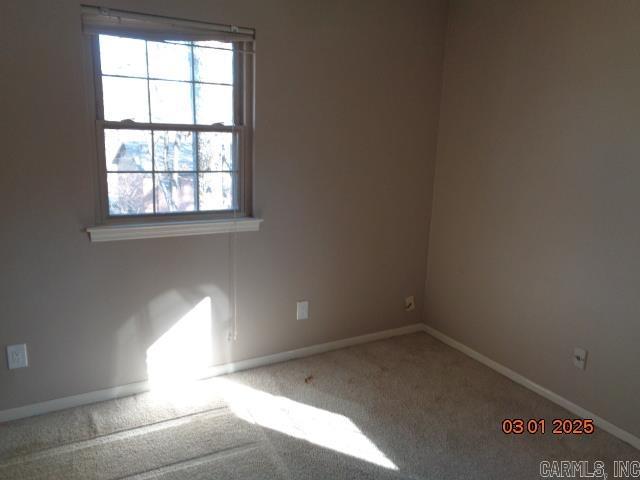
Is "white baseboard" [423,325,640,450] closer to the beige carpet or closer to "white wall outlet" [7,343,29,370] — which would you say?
the beige carpet

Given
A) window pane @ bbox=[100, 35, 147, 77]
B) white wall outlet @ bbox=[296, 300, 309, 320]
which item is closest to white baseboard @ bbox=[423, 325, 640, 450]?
white wall outlet @ bbox=[296, 300, 309, 320]

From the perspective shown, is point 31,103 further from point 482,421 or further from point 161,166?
point 482,421

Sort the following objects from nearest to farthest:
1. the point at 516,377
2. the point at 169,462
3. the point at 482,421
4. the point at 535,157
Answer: the point at 169,462
the point at 482,421
the point at 535,157
the point at 516,377

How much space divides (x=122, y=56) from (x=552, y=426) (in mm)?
2834

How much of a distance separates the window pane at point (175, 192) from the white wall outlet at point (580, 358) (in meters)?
2.20

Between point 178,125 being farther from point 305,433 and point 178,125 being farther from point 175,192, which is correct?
point 305,433

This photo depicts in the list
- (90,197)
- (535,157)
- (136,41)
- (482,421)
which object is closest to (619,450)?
(482,421)

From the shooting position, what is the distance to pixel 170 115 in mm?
2496

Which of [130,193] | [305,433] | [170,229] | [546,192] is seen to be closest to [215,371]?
[305,433]

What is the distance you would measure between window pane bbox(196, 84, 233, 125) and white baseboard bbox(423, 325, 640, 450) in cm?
209

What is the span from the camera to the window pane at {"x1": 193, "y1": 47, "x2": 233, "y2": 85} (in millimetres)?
2516

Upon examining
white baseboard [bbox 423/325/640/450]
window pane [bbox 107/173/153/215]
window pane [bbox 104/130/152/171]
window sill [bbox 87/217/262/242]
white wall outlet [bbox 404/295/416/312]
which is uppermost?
window pane [bbox 104/130/152/171]

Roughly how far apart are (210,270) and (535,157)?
1.93 meters

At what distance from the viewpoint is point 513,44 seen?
277cm
